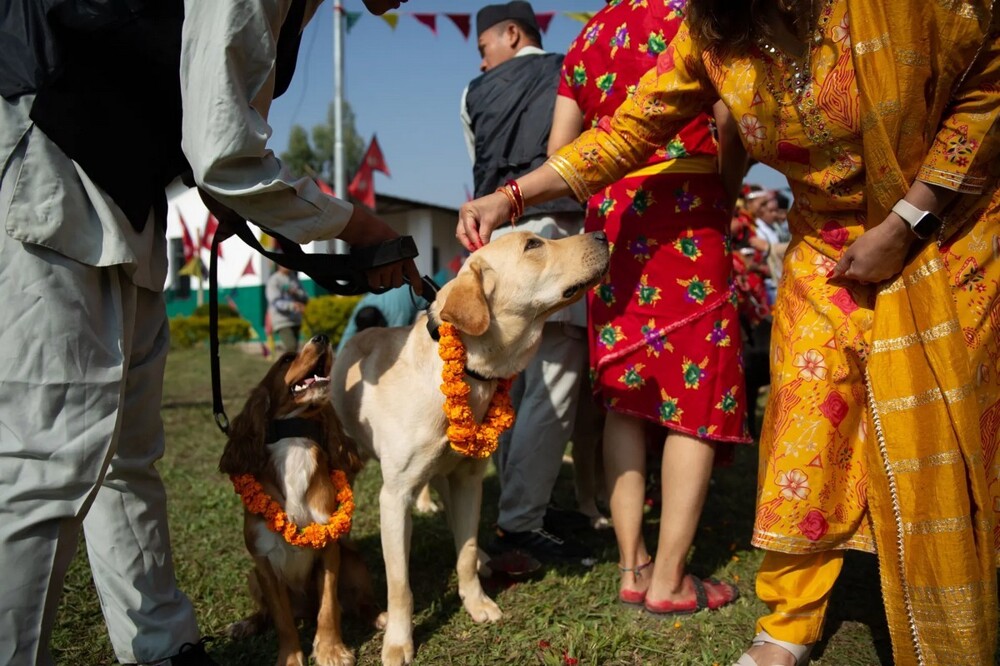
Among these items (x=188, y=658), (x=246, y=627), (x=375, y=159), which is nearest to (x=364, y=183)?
(x=375, y=159)

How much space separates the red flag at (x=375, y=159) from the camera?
62.2 ft

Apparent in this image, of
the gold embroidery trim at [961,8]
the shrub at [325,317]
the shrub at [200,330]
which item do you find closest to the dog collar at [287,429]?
the gold embroidery trim at [961,8]

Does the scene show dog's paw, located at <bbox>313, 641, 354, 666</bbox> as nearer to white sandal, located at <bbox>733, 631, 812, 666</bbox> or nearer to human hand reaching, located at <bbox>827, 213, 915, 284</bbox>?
white sandal, located at <bbox>733, 631, 812, 666</bbox>

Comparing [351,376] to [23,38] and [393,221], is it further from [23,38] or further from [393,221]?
[393,221]

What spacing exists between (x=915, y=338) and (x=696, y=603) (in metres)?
1.57

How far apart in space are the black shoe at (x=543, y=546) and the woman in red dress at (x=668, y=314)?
0.54 meters

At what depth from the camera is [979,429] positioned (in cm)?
212

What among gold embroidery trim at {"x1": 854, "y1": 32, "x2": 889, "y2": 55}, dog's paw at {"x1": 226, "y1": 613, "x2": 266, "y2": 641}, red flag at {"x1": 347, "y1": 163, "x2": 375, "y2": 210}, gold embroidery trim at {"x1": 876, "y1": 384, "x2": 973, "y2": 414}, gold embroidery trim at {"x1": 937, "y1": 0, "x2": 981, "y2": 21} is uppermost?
red flag at {"x1": 347, "y1": 163, "x2": 375, "y2": 210}

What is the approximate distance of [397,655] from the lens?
2.86m

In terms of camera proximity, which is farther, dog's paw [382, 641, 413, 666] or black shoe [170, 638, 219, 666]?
dog's paw [382, 641, 413, 666]

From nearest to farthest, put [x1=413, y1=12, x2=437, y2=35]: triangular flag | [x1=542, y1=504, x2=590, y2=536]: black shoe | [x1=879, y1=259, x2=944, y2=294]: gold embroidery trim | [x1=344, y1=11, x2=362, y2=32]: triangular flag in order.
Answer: [x1=879, y1=259, x2=944, y2=294]: gold embroidery trim, [x1=542, y1=504, x2=590, y2=536]: black shoe, [x1=413, y1=12, x2=437, y2=35]: triangular flag, [x1=344, y1=11, x2=362, y2=32]: triangular flag

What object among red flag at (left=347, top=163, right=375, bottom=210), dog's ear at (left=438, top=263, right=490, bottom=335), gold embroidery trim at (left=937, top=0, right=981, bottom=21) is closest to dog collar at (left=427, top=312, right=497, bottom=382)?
dog's ear at (left=438, top=263, right=490, bottom=335)

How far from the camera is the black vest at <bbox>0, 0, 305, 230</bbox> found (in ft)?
6.11

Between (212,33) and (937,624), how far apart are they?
8.28 feet
